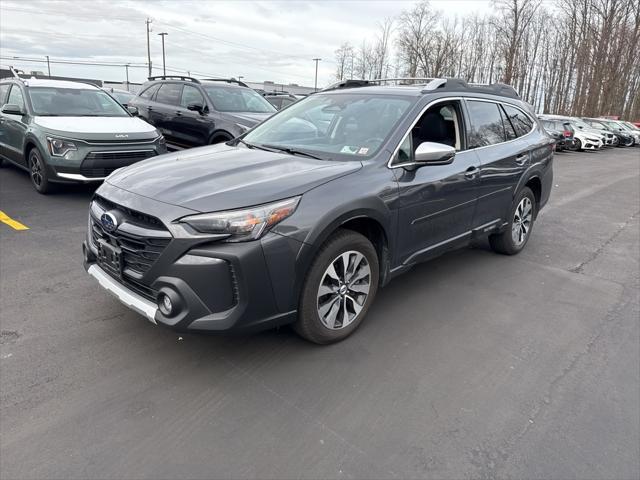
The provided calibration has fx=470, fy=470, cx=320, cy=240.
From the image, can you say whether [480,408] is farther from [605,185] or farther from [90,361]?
[605,185]

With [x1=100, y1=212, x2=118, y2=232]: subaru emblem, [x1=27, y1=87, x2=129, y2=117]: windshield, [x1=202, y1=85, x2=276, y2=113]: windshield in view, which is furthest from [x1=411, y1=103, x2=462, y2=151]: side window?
[x1=27, y1=87, x2=129, y2=117]: windshield

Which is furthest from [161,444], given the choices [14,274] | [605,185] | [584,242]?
[605,185]

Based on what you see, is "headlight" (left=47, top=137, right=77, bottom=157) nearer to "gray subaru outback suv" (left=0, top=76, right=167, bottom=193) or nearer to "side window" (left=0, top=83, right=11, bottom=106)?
"gray subaru outback suv" (left=0, top=76, right=167, bottom=193)

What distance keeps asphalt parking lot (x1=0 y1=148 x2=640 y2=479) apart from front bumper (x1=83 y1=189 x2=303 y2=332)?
0.45 meters

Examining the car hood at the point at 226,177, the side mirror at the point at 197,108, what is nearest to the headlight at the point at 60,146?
the side mirror at the point at 197,108

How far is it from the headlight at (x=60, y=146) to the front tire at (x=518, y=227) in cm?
563

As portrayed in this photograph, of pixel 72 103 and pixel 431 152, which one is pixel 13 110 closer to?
pixel 72 103

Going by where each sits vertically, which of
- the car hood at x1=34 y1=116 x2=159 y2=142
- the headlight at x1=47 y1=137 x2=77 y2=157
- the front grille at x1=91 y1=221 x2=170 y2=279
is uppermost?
the car hood at x1=34 y1=116 x2=159 y2=142

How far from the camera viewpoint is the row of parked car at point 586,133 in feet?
71.4

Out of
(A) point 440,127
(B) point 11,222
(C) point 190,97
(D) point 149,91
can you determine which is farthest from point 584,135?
(B) point 11,222

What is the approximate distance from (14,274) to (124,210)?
6.90ft

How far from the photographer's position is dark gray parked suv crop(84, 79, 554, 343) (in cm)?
258

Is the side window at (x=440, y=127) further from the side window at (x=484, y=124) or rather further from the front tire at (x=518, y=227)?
the front tire at (x=518, y=227)

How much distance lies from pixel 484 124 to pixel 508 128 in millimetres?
588
